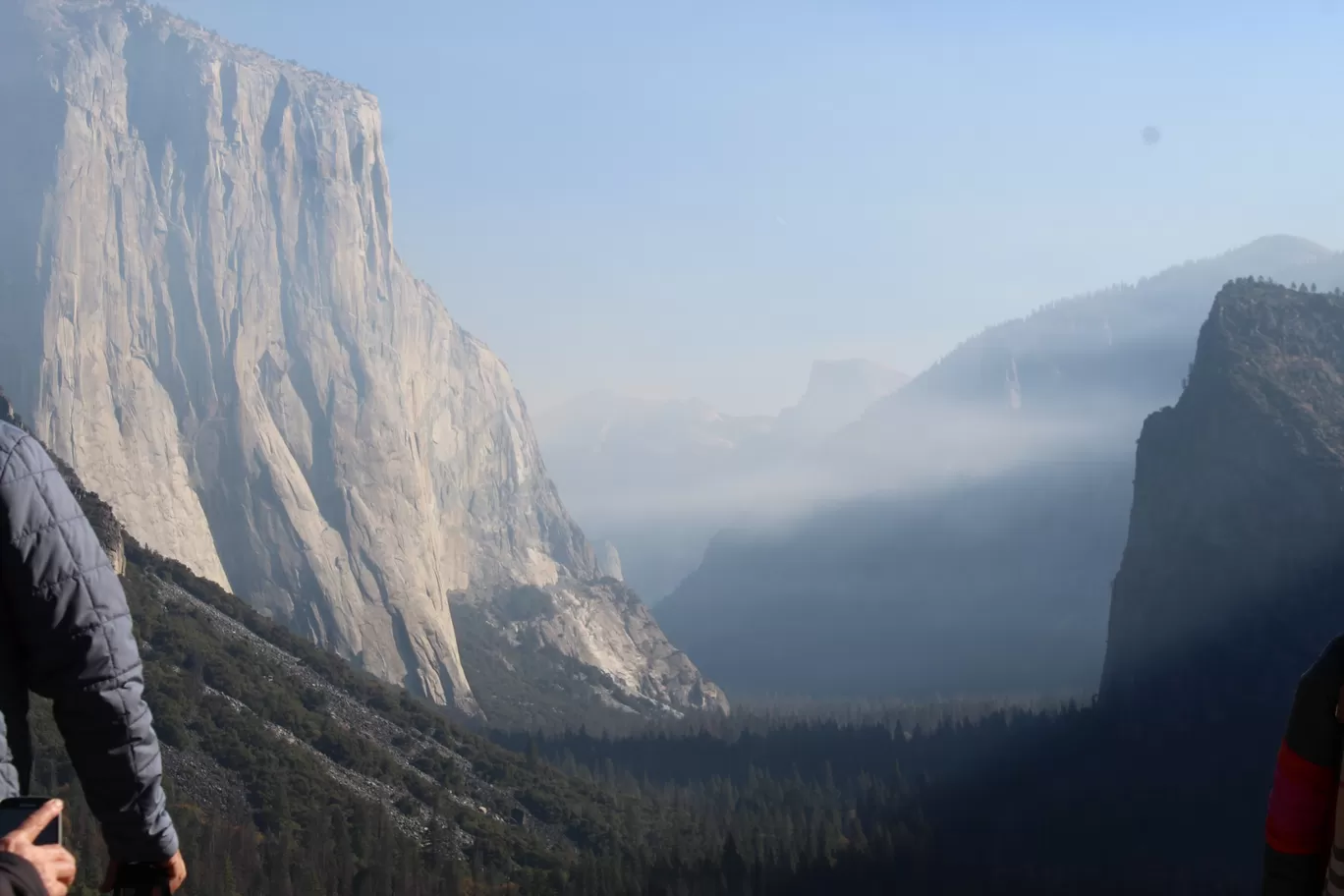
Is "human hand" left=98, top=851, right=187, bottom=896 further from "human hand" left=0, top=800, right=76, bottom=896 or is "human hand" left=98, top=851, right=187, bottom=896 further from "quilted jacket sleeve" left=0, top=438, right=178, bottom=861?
"human hand" left=0, top=800, right=76, bottom=896

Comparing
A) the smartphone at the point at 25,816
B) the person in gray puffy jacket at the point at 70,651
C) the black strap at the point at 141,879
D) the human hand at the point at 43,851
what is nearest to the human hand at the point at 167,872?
the black strap at the point at 141,879

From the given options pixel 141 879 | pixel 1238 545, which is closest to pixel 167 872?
pixel 141 879

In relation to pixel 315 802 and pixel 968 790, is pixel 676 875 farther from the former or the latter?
pixel 968 790

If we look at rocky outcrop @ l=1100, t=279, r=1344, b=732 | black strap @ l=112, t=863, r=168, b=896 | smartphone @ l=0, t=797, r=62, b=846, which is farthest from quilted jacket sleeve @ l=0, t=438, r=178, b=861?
rocky outcrop @ l=1100, t=279, r=1344, b=732

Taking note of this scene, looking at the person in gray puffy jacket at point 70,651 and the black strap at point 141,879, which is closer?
the person in gray puffy jacket at point 70,651

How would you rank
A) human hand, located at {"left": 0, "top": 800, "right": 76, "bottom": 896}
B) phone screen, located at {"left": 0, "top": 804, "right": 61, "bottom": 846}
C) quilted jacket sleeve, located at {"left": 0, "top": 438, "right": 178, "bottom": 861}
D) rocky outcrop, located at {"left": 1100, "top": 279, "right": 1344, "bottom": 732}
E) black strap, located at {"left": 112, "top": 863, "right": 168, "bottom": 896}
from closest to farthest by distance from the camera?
human hand, located at {"left": 0, "top": 800, "right": 76, "bottom": 896}, phone screen, located at {"left": 0, "top": 804, "right": 61, "bottom": 846}, quilted jacket sleeve, located at {"left": 0, "top": 438, "right": 178, "bottom": 861}, black strap, located at {"left": 112, "top": 863, "right": 168, "bottom": 896}, rocky outcrop, located at {"left": 1100, "top": 279, "right": 1344, "bottom": 732}

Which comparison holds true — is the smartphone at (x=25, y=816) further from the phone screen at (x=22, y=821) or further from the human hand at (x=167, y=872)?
the human hand at (x=167, y=872)

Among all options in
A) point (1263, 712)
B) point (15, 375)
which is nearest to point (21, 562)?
point (1263, 712)
